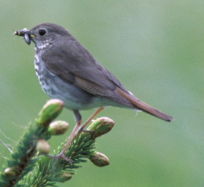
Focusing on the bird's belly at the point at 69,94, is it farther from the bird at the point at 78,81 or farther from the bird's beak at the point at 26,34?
the bird's beak at the point at 26,34

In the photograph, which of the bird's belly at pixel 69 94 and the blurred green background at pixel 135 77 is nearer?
the bird's belly at pixel 69 94

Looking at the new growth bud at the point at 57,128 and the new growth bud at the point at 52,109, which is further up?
the new growth bud at the point at 52,109

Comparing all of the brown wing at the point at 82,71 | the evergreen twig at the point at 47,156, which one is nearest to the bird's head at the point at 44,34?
the brown wing at the point at 82,71

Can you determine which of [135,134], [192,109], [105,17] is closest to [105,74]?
[135,134]

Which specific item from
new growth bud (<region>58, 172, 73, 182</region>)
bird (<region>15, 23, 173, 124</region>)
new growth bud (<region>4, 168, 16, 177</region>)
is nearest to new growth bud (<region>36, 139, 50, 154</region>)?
new growth bud (<region>4, 168, 16, 177</region>)

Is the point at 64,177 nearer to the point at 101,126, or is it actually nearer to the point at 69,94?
the point at 101,126

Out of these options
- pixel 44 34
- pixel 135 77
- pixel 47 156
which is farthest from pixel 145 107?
pixel 135 77

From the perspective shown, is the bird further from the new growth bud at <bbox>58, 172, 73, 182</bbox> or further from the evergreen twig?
the new growth bud at <bbox>58, 172, 73, 182</bbox>
